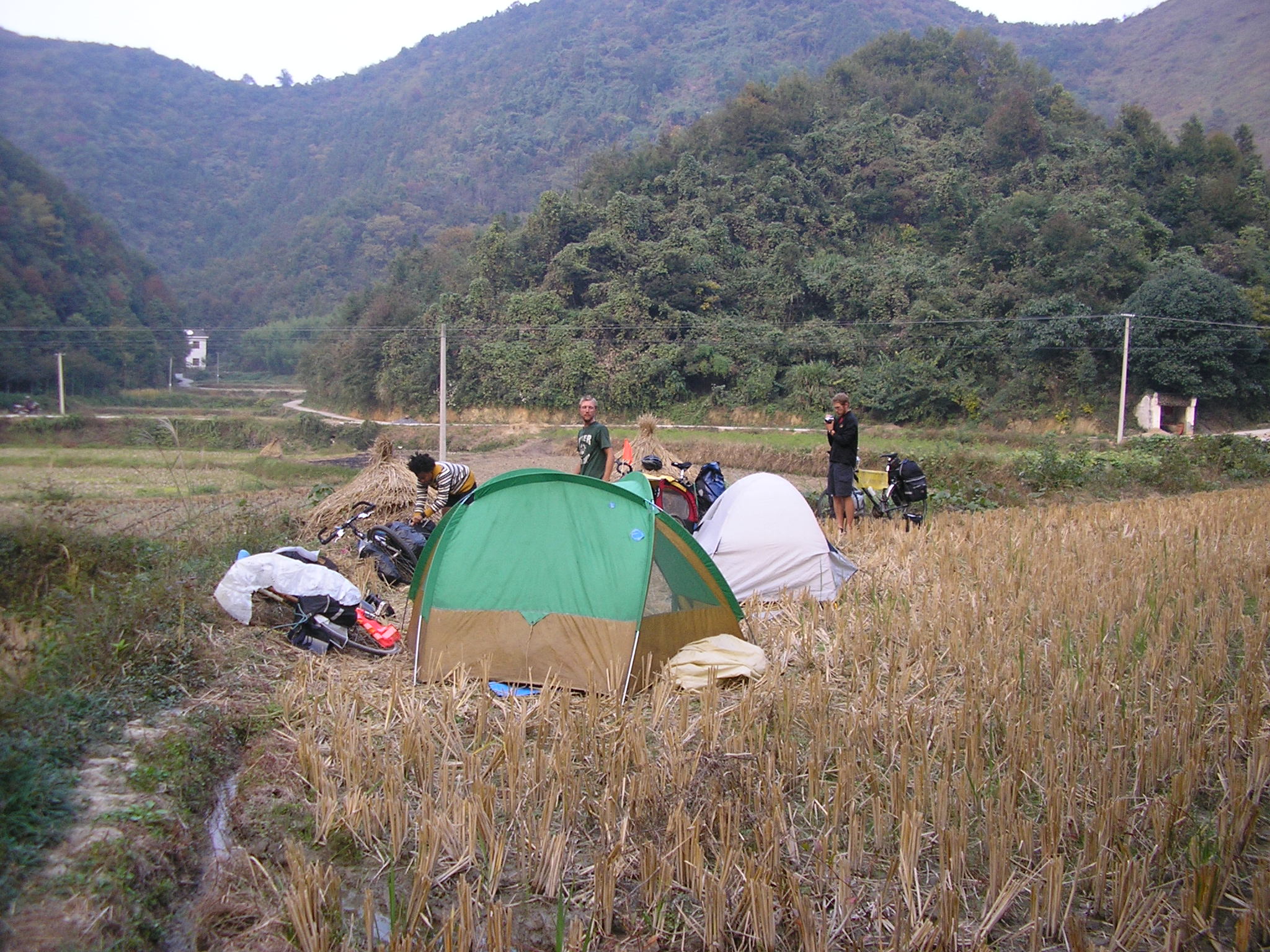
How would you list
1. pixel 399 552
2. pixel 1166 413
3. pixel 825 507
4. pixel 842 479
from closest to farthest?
pixel 399 552, pixel 842 479, pixel 825 507, pixel 1166 413

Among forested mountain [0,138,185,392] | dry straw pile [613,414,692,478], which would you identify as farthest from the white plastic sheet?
forested mountain [0,138,185,392]

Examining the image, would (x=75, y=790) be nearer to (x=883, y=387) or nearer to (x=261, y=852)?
(x=261, y=852)

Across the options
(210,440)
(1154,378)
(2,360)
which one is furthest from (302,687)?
(1154,378)

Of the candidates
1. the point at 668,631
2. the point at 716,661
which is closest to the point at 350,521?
the point at 668,631

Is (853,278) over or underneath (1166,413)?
over

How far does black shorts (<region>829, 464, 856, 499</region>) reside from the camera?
34.1 feet

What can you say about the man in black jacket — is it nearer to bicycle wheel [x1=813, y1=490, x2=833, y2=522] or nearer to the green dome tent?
bicycle wheel [x1=813, y1=490, x2=833, y2=522]

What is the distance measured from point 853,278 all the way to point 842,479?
102 feet

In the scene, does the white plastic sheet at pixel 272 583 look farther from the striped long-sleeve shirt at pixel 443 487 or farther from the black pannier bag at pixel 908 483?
the black pannier bag at pixel 908 483

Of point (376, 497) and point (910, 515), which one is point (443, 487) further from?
point (910, 515)

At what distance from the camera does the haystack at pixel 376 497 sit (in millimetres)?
11164

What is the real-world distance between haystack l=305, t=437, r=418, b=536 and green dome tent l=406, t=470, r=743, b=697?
526cm

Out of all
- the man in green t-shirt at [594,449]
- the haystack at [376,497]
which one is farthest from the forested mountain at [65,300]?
the man in green t-shirt at [594,449]

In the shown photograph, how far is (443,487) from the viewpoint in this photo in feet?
26.7
